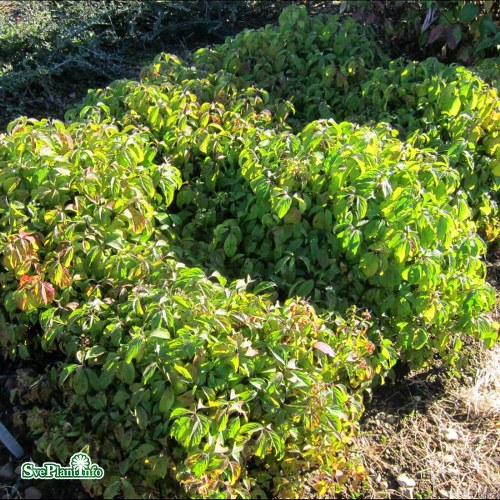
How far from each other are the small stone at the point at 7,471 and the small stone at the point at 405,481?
1.49 m

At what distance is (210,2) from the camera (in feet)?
17.8

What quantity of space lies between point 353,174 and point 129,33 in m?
3.24

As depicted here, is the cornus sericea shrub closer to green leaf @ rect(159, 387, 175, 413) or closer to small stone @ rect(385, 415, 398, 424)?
green leaf @ rect(159, 387, 175, 413)

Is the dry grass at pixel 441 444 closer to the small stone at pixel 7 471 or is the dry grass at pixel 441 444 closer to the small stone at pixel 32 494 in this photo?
the small stone at pixel 32 494

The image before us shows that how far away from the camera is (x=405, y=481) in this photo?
8.64 feet

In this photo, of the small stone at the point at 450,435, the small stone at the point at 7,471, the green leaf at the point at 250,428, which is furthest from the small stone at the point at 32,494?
the small stone at the point at 450,435

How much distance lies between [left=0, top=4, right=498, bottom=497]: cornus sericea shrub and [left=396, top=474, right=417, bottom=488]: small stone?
0.26m

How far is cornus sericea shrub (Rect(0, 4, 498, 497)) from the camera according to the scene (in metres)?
2.25

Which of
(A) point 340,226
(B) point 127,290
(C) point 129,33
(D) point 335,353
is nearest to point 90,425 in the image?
(B) point 127,290

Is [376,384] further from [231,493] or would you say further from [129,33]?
[129,33]

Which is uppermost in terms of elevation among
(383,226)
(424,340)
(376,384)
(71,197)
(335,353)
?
(71,197)

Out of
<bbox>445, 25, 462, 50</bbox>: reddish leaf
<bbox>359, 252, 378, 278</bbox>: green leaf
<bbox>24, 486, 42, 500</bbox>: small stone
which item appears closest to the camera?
<bbox>24, 486, 42, 500</bbox>: small stone

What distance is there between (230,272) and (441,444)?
114cm

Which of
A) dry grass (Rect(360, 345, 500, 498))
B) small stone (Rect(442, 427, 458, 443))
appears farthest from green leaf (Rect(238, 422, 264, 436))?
small stone (Rect(442, 427, 458, 443))
